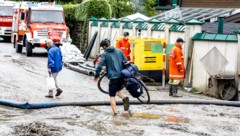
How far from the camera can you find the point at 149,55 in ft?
65.4

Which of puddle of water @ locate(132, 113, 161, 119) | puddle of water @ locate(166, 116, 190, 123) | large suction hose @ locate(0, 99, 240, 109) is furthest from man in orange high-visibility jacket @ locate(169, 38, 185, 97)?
puddle of water @ locate(166, 116, 190, 123)

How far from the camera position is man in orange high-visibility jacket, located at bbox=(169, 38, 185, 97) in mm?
16766

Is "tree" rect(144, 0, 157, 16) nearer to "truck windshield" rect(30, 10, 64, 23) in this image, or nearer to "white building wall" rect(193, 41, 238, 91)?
"truck windshield" rect(30, 10, 64, 23)

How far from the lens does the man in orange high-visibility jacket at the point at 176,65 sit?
16.8 meters

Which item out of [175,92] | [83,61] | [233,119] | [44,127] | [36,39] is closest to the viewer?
[44,127]

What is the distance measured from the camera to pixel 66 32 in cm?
3027

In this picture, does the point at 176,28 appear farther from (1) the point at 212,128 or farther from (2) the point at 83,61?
(1) the point at 212,128

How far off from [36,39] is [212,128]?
19253 mm

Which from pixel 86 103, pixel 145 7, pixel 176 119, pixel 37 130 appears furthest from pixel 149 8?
pixel 37 130

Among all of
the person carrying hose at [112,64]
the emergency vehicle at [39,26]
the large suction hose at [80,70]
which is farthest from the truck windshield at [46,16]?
Result: the person carrying hose at [112,64]

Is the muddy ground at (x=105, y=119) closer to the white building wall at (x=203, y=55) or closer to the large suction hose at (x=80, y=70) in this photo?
the white building wall at (x=203, y=55)

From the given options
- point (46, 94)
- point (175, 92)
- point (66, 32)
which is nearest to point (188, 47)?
point (175, 92)

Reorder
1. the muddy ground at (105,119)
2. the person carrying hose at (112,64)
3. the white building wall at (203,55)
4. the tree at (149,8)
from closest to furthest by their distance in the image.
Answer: the muddy ground at (105,119) < the person carrying hose at (112,64) < the white building wall at (203,55) < the tree at (149,8)

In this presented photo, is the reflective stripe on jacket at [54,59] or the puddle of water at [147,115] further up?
the reflective stripe on jacket at [54,59]
